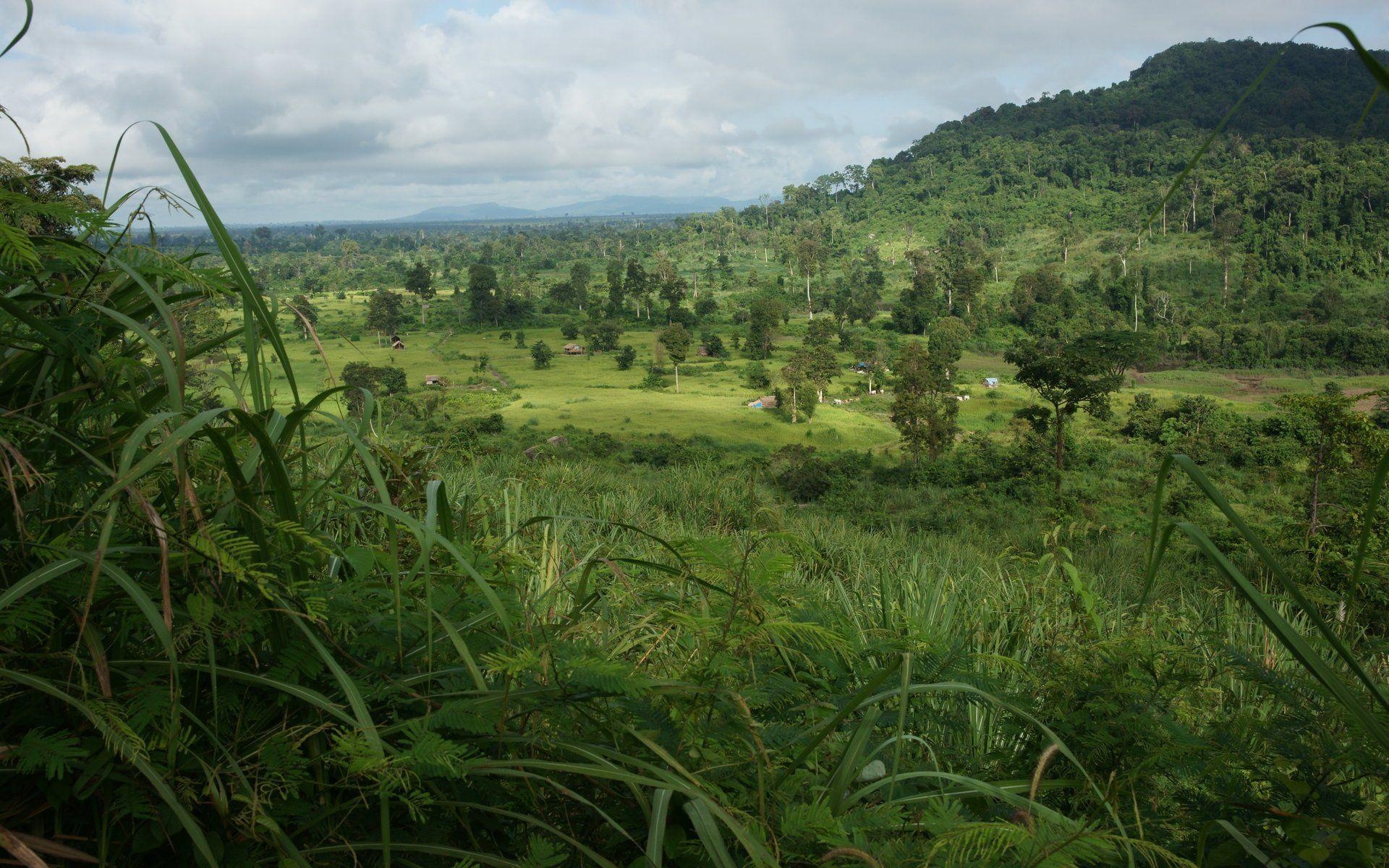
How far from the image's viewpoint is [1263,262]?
5591 cm

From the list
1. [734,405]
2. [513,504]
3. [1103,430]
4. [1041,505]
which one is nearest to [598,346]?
[734,405]

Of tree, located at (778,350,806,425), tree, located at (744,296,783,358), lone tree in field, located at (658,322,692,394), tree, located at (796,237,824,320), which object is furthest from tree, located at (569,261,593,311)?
tree, located at (778,350,806,425)

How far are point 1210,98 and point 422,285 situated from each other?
9401cm

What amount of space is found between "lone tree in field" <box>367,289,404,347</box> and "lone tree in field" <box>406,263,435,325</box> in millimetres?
3154

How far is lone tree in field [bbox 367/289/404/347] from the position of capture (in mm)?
38438

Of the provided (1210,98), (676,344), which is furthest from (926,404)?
(1210,98)

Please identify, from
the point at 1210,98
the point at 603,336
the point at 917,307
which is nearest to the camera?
the point at 603,336

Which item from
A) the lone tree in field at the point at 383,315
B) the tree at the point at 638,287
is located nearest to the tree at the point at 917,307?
the tree at the point at 638,287

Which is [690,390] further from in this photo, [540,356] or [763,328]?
[763,328]

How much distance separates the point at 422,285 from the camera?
45.7m

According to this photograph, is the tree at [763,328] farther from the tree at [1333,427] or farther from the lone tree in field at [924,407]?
the tree at [1333,427]

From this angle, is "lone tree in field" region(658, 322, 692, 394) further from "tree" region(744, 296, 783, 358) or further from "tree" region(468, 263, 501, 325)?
"tree" region(468, 263, 501, 325)

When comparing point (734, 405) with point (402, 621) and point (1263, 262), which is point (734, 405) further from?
point (1263, 262)

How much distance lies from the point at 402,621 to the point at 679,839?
1.29ft
